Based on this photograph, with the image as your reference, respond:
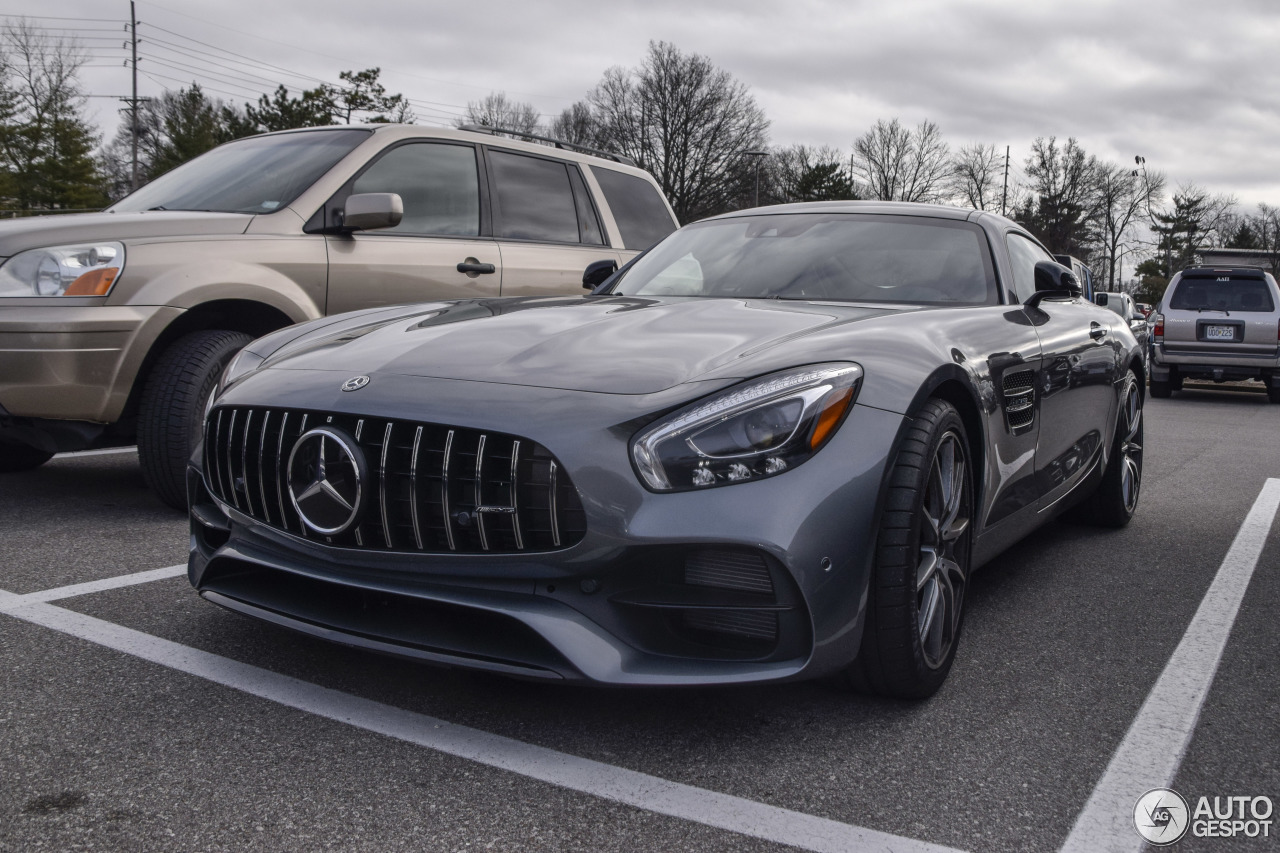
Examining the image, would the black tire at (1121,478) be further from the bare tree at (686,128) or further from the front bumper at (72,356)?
the bare tree at (686,128)

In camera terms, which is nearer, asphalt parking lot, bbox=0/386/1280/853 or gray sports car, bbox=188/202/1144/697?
asphalt parking lot, bbox=0/386/1280/853

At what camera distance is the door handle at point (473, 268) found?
5668mm

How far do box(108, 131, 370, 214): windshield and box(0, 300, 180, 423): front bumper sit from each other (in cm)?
96

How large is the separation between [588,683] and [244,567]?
3.25ft

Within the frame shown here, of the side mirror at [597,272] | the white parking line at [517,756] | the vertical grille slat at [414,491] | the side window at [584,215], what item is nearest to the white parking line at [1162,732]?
the white parking line at [517,756]

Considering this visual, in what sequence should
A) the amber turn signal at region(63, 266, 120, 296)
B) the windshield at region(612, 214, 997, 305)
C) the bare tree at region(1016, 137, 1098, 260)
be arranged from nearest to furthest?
1. the windshield at region(612, 214, 997, 305)
2. the amber turn signal at region(63, 266, 120, 296)
3. the bare tree at region(1016, 137, 1098, 260)

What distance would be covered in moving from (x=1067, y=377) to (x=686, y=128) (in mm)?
55084

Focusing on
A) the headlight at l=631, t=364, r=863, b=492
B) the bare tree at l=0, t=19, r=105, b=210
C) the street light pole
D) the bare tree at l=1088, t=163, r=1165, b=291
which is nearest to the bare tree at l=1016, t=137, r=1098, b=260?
the bare tree at l=1088, t=163, r=1165, b=291

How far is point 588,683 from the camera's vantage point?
7.36 feet

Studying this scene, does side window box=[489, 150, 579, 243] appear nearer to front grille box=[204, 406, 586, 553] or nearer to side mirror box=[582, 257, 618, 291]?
side mirror box=[582, 257, 618, 291]

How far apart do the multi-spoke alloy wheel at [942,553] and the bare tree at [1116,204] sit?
80.7 meters

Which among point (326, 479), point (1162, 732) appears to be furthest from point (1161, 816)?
point (326, 479)

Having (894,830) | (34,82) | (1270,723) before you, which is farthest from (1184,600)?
(34,82)

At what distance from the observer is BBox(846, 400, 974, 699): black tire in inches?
98.0
